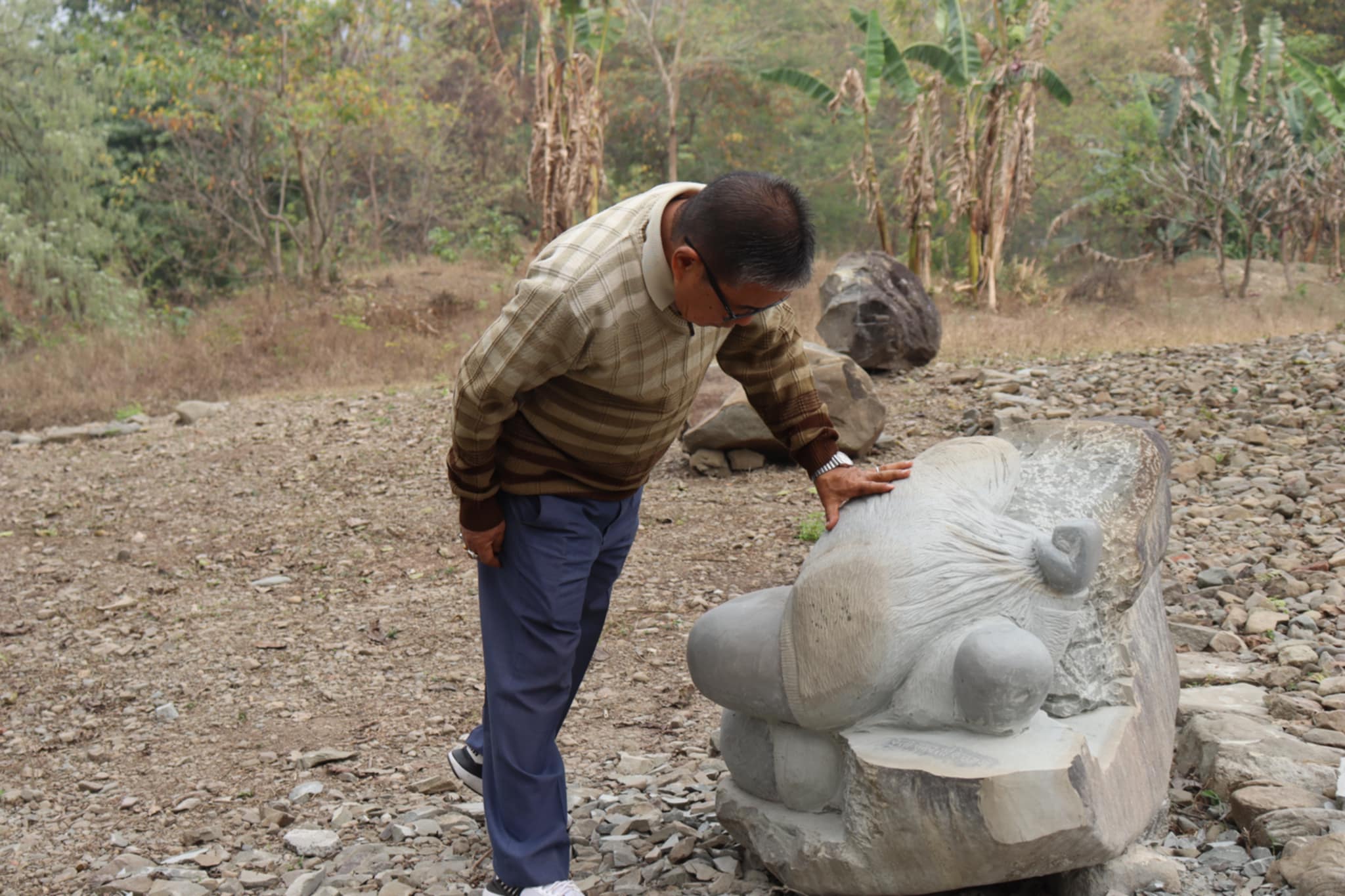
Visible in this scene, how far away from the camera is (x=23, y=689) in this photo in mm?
4781

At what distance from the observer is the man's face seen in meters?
2.21

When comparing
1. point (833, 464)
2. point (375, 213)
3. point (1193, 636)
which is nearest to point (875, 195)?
point (375, 213)

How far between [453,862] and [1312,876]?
2.05 meters

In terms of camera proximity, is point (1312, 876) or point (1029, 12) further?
point (1029, 12)

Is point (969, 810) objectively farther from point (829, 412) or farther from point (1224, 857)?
point (829, 412)

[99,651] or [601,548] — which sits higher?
[601,548]

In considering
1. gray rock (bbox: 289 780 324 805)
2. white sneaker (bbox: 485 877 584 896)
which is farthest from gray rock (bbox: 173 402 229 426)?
white sneaker (bbox: 485 877 584 896)

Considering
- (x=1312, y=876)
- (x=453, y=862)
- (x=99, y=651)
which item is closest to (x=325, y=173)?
(x=99, y=651)

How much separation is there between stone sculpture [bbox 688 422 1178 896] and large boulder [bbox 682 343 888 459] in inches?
150

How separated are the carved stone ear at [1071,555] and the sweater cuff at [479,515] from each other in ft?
3.93

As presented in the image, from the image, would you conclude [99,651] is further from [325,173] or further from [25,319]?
[325,173]

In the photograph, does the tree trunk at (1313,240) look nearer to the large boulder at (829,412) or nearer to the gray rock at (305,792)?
the large boulder at (829,412)

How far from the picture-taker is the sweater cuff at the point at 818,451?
283cm

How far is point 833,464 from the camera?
2.80 meters
